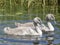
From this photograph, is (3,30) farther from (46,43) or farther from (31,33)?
(46,43)

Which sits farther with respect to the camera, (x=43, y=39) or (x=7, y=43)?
(x=43, y=39)

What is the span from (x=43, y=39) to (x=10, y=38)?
1.09 m

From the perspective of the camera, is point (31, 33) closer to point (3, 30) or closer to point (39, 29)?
point (39, 29)

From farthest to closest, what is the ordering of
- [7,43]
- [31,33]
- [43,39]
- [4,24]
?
[4,24], [31,33], [43,39], [7,43]

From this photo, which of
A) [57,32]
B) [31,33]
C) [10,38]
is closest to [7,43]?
[10,38]

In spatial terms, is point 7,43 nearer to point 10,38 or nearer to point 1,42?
point 1,42

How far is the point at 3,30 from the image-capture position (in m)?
11.1

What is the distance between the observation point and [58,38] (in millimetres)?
9789

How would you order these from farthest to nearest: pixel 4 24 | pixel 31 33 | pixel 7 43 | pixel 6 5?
pixel 6 5
pixel 4 24
pixel 31 33
pixel 7 43

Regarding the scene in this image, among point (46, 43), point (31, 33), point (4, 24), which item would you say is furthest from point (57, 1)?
point (46, 43)

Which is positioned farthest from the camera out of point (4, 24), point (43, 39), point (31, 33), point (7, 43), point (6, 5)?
point (6, 5)

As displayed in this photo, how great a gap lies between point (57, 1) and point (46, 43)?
989 centimetres

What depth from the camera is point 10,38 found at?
980cm

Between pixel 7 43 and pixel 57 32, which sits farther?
pixel 57 32
